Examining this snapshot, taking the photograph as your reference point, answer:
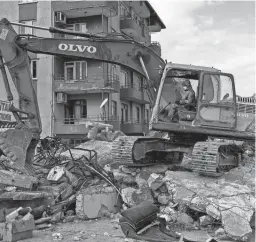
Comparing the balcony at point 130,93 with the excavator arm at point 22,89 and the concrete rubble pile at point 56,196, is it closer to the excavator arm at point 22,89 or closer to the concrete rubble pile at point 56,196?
the concrete rubble pile at point 56,196

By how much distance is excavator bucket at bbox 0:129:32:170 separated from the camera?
8.46 metres

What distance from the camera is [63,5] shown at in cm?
2483

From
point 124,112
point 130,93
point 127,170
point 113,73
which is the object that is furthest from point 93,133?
point 124,112

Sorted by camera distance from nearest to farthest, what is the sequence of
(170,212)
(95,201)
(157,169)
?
(170,212)
(95,201)
(157,169)

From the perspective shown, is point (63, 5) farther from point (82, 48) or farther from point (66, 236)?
point (66, 236)

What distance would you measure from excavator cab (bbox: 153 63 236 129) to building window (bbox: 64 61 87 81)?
1741 centimetres

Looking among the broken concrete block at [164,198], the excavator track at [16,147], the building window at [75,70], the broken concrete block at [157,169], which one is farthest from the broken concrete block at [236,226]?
the building window at [75,70]

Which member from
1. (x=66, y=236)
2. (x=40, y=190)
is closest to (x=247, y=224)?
(x=66, y=236)

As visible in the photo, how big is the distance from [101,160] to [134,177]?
273cm

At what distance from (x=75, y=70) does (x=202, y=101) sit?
18.5 meters

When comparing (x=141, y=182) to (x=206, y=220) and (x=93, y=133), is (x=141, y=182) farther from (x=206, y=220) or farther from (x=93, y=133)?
(x=93, y=133)

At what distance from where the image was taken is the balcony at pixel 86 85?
80.2ft

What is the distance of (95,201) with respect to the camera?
7840mm

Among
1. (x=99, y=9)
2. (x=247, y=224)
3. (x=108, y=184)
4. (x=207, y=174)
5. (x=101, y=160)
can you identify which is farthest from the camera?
(x=99, y=9)
